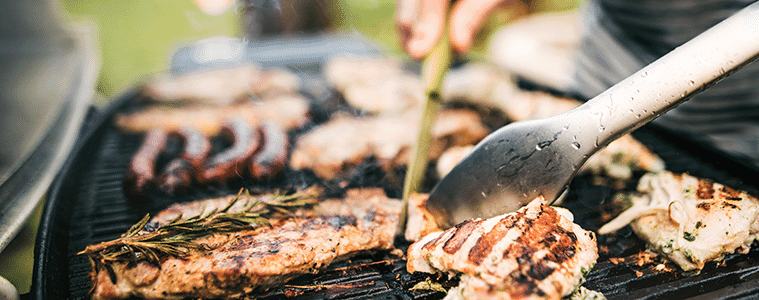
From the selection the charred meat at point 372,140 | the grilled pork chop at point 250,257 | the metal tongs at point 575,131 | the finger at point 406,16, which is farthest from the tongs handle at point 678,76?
the finger at point 406,16

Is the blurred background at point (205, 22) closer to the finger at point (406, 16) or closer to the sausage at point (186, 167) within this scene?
the finger at point (406, 16)

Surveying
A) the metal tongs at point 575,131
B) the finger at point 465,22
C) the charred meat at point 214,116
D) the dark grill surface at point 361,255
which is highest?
the finger at point 465,22

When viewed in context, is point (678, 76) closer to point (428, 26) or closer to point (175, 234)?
point (428, 26)

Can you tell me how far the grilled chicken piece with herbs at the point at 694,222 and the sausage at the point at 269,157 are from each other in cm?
184

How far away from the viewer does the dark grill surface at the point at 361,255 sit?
1586mm

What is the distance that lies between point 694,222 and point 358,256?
1.51 m

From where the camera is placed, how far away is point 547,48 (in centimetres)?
616

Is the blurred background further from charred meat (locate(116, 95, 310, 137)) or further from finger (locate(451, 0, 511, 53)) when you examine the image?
charred meat (locate(116, 95, 310, 137))

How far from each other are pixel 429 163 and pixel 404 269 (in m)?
0.99

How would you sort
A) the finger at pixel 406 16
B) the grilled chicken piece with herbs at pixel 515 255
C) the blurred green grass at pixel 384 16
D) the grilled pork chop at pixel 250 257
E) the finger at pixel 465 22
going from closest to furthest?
the grilled chicken piece with herbs at pixel 515 255, the grilled pork chop at pixel 250 257, the finger at pixel 465 22, the finger at pixel 406 16, the blurred green grass at pixel 384 16

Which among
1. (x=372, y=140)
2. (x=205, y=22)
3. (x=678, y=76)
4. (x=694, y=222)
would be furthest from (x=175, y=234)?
(x=205, y=22)

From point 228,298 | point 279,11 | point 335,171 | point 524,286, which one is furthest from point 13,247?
point 279,11

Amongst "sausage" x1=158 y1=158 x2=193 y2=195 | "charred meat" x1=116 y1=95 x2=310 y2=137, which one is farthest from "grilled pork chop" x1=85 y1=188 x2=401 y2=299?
"charred meat" x1=116 y1=95 x2=310 y2=137

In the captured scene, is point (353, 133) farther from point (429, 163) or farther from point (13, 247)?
point (13, 247)
